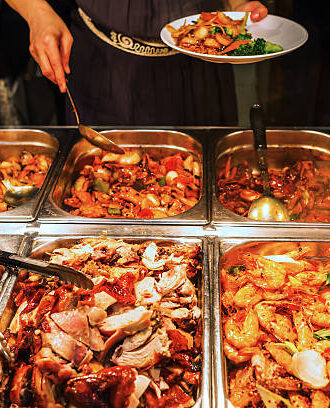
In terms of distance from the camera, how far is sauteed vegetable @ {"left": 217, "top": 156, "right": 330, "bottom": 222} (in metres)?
2.47

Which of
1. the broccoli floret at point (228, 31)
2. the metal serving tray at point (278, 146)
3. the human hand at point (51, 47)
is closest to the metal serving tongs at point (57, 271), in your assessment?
the human hand at point (51, 47)

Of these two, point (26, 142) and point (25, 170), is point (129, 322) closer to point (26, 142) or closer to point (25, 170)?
point (25, 170)

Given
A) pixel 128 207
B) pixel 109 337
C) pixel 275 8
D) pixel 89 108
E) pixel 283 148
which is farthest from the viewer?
pixel 275 8

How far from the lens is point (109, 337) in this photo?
1666 mm

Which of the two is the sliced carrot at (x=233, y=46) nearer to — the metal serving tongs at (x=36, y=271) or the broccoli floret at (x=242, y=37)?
the broccoli floret at (x=242, y=37)

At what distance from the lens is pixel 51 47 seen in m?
2.44

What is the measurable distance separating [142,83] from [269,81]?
320 centimetres

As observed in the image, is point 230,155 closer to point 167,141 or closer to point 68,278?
point 167,141

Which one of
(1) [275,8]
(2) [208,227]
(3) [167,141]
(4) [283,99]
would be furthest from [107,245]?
(1) [275,8]

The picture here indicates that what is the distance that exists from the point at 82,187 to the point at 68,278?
929mm

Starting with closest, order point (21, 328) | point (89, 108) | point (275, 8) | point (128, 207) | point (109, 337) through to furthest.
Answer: point (109, 337), point (21, 328), point (128, 207), point (89, 108), point (275, 8)

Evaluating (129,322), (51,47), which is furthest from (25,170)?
(129,322)

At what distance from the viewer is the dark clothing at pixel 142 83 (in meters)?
3.19

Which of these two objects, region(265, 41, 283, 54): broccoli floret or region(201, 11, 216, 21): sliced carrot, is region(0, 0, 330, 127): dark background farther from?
region(265, 41, 283, 54): broccoli floret
